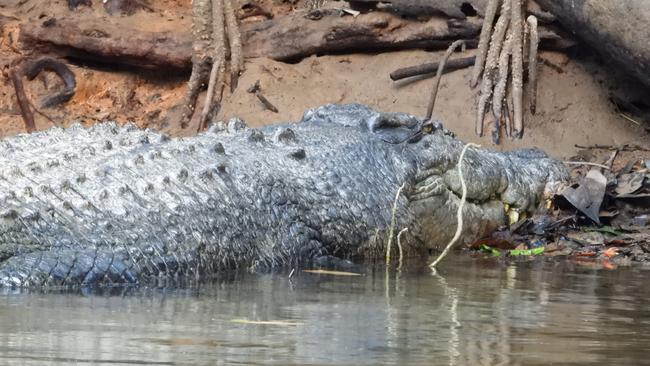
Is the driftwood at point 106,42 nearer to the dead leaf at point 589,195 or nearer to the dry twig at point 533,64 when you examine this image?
the dry twig at point 533,64

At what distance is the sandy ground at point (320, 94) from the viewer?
889 cm

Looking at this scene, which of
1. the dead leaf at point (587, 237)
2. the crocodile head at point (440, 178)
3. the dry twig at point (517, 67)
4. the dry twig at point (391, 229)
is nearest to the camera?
the dry twig at point (391, 229)

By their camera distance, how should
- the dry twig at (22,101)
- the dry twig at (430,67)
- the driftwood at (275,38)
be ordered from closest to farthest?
1. the dry twig at (430,67)
2. the driftwood at (275,38)
3. the dry twig at (22,101)

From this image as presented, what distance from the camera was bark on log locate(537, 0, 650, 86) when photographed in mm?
7766

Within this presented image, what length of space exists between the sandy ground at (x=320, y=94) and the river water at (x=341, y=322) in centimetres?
330

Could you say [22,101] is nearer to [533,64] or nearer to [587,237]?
[533,64]

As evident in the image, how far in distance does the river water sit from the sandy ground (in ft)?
10.8

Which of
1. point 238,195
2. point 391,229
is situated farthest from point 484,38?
point 238,195

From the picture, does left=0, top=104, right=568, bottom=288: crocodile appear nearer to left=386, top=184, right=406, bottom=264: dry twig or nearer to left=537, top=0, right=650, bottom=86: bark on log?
left=386, top=184, right=406, bottom=264: dry twig

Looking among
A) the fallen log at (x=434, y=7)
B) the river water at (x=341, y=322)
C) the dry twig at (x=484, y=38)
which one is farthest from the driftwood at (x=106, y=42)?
the river water at (x=341, y=322)

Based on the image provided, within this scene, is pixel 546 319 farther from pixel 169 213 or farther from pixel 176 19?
pixel 176 19

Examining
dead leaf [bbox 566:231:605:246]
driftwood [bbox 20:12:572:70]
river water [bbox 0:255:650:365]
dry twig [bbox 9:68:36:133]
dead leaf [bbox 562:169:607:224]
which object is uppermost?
driftwood [bbox 20:12:572:70]

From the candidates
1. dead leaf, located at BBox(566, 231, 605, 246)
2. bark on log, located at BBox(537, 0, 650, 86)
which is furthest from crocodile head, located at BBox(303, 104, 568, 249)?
bark on log, located at BBox(537, 0, 650, 86)

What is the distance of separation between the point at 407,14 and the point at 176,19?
91.6 inches
